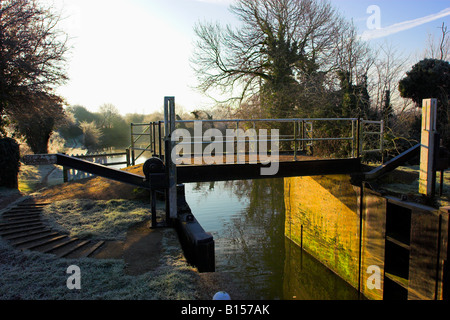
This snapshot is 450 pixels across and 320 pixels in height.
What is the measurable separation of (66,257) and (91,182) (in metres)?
6.18

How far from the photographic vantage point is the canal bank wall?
5723mm

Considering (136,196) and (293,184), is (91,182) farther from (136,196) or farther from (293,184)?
(293,184)

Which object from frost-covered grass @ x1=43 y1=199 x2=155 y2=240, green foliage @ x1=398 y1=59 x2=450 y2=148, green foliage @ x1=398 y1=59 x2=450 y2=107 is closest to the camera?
frost-covered grass @ x1=43 y1=199 x2=155 y2=240

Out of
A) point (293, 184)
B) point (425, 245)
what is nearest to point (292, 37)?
point (293, 184)

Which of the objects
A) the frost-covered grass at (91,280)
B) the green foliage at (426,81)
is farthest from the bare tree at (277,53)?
the frost-covered grass at (91,280)

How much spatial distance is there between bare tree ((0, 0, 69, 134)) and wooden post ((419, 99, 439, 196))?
48.9 feet

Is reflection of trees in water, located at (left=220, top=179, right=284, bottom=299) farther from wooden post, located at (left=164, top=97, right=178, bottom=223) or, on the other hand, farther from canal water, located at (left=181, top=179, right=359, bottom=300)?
wooden post, located at (left=164, top=97, right=178, bottom=223)

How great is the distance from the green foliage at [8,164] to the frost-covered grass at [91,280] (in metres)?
8.77

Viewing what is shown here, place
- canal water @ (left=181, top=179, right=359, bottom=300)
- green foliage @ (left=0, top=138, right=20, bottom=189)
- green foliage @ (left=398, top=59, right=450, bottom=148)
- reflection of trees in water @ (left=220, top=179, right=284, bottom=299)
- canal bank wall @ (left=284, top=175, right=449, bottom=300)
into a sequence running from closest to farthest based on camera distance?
1. canal bank wall @ (left=284, top=175, right=449, bottom=300)
2. canal water @ (left=181, top=179, right=359, bottom=300)
3. reflection of trees in water @ (left=220, top=179, right=284, bottom=299)
4. green foliage @ (left=0, top=138, right=20, bottom=189)
5. green foliage @ (left=398, top=59, right=450, bottom=148)

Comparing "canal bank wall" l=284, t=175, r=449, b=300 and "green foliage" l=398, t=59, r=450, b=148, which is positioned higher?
"green foliage" l=398, t=59, r=450, b=148

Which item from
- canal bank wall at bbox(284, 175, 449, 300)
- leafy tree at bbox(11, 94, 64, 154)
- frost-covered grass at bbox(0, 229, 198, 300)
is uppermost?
leafy tree at bbox(11, 94, 64, 154)

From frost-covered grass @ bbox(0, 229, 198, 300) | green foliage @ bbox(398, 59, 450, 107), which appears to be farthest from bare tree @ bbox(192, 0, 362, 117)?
frost-covered grass @ bbox(0, 229, 198, 300)

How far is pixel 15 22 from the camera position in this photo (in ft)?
41.9

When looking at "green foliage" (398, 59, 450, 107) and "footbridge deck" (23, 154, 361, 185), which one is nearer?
"footbridge deck" (23, 154, 361, 185)
